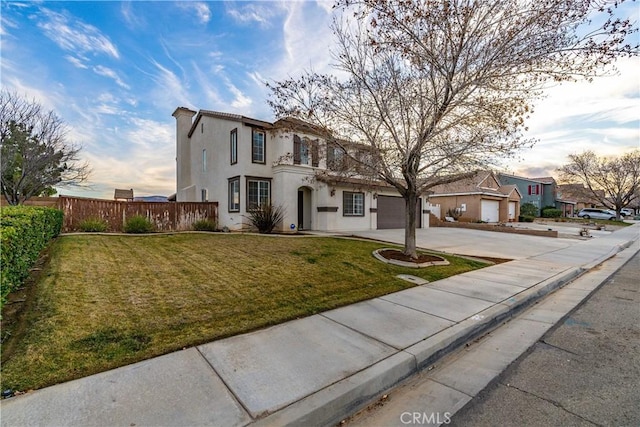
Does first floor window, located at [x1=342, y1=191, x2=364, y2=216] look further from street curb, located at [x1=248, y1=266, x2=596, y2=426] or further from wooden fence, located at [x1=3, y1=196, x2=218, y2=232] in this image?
street curb, located at [x1=248, y1=266, x2=596, y2=426]

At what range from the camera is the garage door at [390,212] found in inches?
784

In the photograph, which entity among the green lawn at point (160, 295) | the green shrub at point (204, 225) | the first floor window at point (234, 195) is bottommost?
the green lawn at point (160, 295)

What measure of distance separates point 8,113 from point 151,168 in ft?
25.7

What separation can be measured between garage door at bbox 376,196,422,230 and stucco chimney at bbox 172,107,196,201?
14.0m

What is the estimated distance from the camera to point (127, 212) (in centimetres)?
1439

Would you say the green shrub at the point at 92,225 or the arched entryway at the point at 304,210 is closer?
the green shrub at the point at 92,225

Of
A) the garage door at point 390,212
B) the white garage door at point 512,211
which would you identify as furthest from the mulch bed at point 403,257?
the white garage door at point 512,211

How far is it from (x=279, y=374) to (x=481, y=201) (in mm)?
30883

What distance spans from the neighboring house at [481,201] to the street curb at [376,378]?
2505cm

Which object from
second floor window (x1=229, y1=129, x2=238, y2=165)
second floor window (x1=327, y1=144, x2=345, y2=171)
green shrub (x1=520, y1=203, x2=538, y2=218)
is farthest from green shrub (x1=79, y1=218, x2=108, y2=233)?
green shrub (x1=520, y1=203, x2=538, y2=218)

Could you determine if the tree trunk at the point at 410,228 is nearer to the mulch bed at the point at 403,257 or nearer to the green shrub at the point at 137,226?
the mulch bed at the point at 403,257

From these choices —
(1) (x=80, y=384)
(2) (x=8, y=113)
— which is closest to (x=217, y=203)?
(2) (x=8, y=113)

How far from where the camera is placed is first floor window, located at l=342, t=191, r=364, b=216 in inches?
694

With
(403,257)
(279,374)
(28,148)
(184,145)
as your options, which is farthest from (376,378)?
(184,145)
